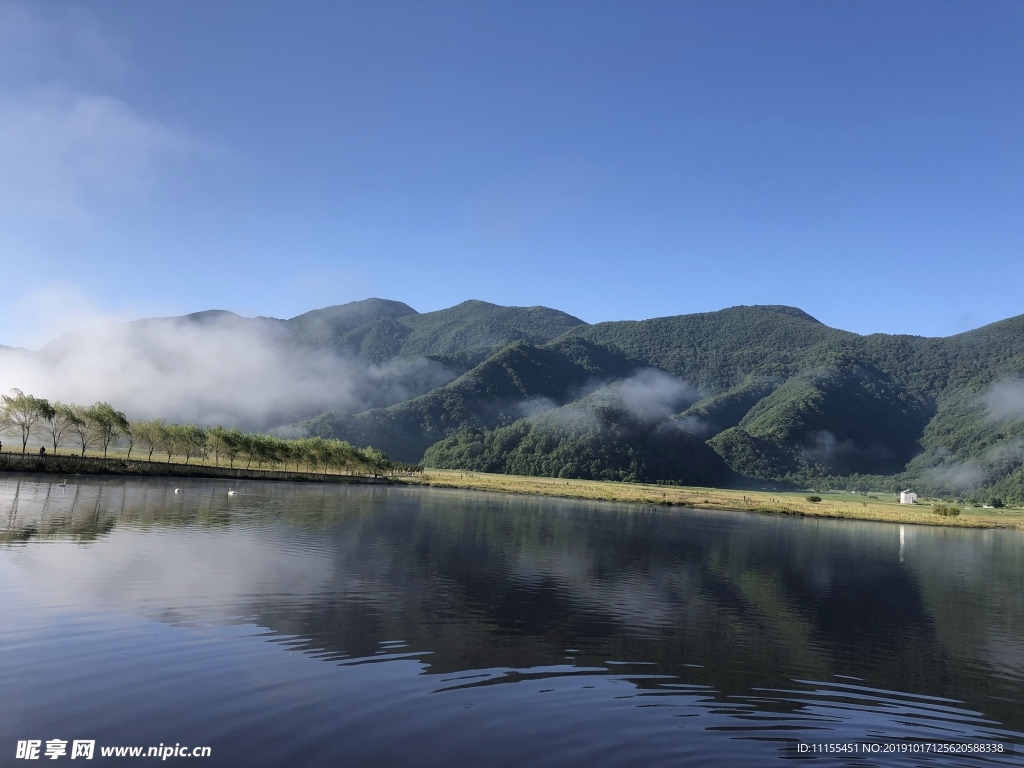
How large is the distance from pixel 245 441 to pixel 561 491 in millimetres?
61420

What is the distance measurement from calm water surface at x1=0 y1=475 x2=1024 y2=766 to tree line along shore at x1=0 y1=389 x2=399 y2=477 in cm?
6358

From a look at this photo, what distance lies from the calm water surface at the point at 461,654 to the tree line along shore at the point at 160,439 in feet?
209

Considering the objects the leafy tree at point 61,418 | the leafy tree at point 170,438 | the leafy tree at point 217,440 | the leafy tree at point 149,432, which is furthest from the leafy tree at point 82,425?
the leafy tree at point 217,440

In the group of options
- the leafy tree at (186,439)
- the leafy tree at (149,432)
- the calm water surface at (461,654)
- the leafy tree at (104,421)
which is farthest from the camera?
the leafy tree at (186,439)

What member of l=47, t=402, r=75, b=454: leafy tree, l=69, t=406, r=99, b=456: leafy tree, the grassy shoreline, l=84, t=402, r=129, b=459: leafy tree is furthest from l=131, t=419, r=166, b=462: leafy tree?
l=47, t=402, r=75, b=454: leafy tree

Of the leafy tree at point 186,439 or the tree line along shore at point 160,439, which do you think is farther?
the leafy tree at point 186,439

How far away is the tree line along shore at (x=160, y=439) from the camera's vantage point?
3477 inches

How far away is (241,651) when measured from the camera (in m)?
15.3

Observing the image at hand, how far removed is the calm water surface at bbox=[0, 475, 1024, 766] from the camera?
11453 millimetres

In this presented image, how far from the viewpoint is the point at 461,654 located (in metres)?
16.7

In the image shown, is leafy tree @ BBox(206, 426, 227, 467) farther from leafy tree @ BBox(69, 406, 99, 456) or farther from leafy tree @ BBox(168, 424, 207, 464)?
leafy tree @ BBox(69, 406, 99, 456)

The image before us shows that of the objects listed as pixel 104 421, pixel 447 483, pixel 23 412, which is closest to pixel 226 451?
pixel 104 421

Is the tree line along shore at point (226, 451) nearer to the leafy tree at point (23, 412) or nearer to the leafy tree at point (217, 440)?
the leafy tree at point (217, 440)

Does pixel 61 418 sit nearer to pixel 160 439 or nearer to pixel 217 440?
pixel 160 439
